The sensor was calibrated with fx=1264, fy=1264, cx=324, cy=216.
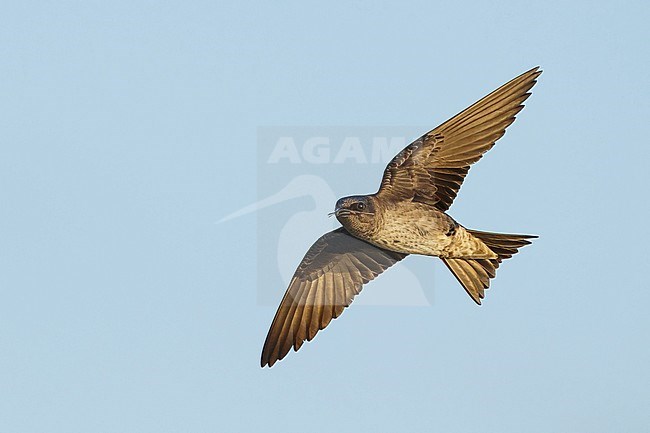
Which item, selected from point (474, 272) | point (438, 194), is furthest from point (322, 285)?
point (438, 194)

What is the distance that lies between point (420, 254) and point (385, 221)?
73cm

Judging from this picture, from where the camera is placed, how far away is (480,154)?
1603 cm

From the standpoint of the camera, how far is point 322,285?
58.4 feet

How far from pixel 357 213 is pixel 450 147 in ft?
4.93

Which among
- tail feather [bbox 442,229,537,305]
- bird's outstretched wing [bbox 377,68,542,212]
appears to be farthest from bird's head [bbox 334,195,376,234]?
tail feather [bbox 442,229,537,305]

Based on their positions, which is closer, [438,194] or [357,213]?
[357,213]

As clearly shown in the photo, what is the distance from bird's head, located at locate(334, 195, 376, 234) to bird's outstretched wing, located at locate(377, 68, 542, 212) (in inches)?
14.7

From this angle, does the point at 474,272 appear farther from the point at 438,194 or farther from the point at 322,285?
the point at 322,285

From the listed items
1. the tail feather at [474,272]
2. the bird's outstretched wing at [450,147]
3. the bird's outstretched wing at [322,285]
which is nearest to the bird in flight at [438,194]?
the bird's outstretched wing at [450,147]

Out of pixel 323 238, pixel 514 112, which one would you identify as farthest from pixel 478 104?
pixel 323 238

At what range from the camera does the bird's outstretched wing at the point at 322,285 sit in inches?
688

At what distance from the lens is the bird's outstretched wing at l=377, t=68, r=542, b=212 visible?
16.0m

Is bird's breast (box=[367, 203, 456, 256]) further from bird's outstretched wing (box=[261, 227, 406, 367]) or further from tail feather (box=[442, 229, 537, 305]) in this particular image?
bird's outstretched wing (box=[261, 227, 406, 367])

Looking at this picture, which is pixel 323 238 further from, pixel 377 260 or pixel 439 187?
pixel 439 187
